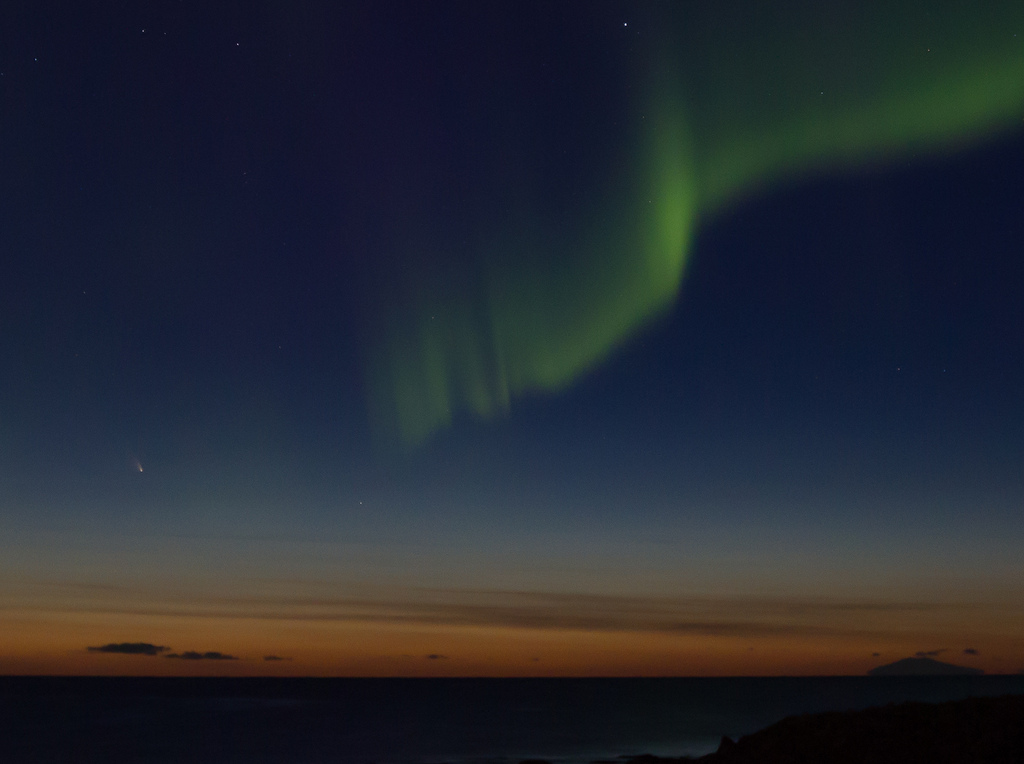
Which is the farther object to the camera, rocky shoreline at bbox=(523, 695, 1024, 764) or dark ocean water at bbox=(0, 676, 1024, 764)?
dark ocean water at bbox=(0, 676, 1024, 764)

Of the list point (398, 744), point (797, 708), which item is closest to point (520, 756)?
point (398, 744)

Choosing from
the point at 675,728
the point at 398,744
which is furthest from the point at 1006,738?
the point at 675,728

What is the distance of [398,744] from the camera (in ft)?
235

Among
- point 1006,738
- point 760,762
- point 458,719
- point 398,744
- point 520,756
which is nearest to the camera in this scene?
point 1006,738

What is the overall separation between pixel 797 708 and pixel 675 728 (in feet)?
167

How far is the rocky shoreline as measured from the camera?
21.3 metres

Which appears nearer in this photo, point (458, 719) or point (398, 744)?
point (398, 744)

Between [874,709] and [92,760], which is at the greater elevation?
[874,709]

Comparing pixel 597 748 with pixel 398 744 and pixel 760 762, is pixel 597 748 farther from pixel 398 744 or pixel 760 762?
pixel 760 762

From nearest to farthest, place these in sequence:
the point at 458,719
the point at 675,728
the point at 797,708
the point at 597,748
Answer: the point at 597,748
the point at 675,728
the point at 458,719
the point at 797,708

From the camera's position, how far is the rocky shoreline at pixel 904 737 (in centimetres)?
2131

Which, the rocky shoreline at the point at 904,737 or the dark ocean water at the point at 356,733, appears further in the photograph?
the dark ocean water at the point at 356,733

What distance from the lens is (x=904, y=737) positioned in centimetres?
2316

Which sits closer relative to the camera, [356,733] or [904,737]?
[904,737]
